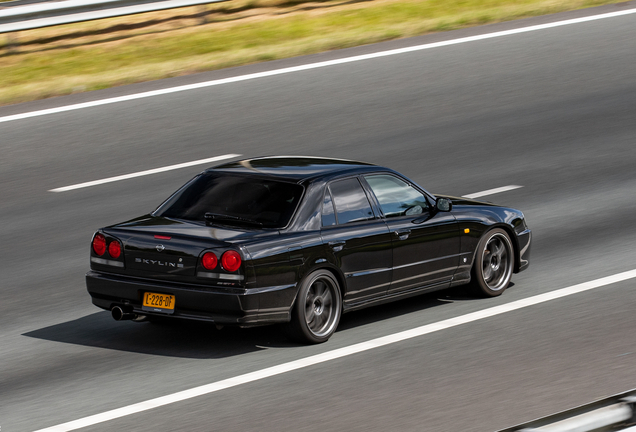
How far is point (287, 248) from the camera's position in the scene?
7844 millimetres

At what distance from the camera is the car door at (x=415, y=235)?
883cm

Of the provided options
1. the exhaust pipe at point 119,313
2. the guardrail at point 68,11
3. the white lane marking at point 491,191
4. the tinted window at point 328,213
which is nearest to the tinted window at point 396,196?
the tinted window at point 328,213

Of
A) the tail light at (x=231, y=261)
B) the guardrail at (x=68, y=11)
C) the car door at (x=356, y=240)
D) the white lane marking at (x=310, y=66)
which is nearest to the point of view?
the tail light at (x=231, y=261)

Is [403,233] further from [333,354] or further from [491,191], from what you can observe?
[491,191]

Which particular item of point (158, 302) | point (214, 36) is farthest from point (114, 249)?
point (214, 36)

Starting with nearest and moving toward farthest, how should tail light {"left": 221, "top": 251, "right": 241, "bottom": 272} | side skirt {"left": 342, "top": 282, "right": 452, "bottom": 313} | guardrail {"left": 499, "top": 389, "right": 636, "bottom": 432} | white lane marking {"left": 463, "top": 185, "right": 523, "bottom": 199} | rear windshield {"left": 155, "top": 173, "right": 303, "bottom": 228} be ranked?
guardrail {"left": 499, "top": 389, "right": 636, "bottom": 432}
tail light {"left": 221, "top": 251, "right": 241, "bottom": 272}
rear windshield {"left": 155, "top": 173, "right": 303, "bottom": 228}
side skirt {"left": 342, "top": 282, "right": 452, "bottom": 313}
white lane marking {"left": 463, "top": 185, "right": 523, "bottom": 199}

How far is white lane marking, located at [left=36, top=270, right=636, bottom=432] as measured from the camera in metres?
6.57

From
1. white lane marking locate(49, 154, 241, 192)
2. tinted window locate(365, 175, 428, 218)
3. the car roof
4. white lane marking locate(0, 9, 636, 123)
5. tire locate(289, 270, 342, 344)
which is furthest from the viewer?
white lane marking locate(0, 9, 636, 123)

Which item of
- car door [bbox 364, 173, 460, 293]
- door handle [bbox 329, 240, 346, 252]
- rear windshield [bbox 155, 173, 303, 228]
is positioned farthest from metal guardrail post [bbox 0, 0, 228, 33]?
door handle [bbox 329, 240, 346, 252]

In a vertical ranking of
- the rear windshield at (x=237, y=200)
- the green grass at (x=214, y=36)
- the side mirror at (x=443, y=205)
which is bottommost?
the side mirror at (x=443, y=205)

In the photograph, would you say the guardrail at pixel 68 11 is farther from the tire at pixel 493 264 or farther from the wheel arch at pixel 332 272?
the wheel arch at pixel 332 272

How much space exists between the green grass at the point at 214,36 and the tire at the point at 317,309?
35.2 feet

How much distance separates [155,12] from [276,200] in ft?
50.2

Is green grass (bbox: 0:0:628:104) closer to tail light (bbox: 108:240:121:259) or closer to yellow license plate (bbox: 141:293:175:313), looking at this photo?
tail light (bbox: 108:240:121:259)
